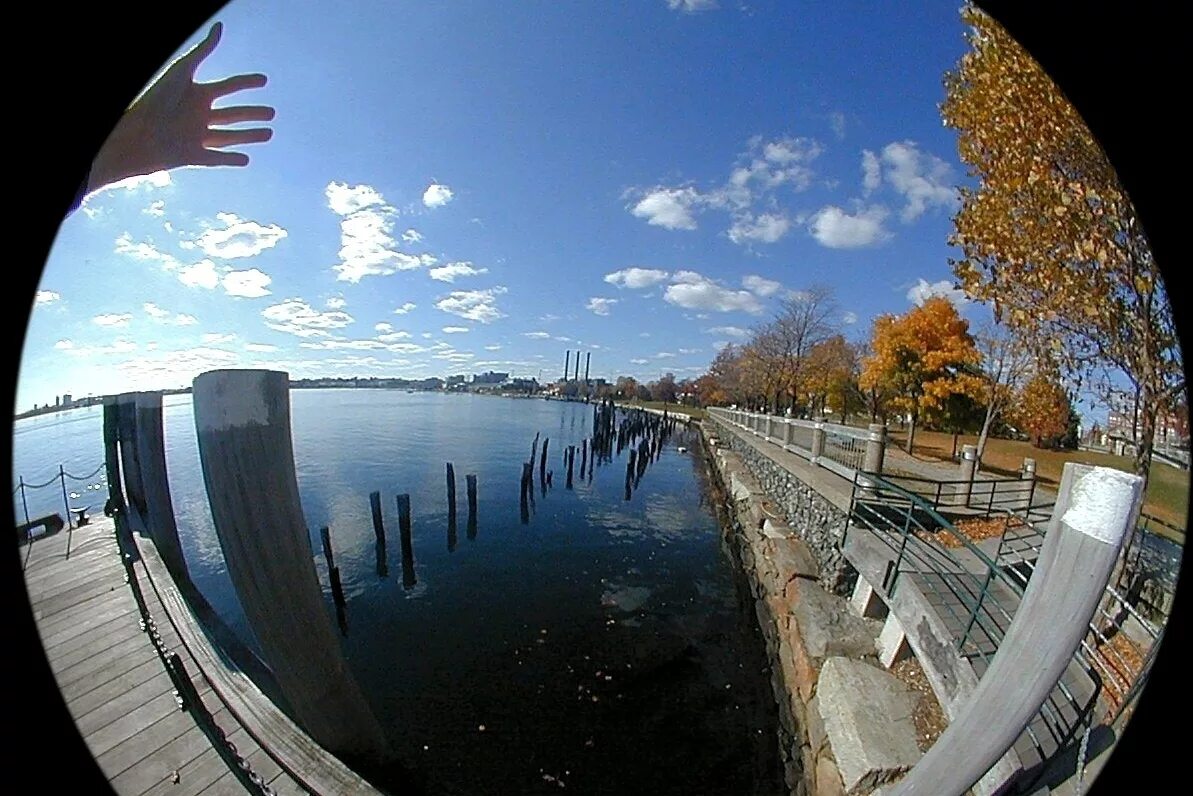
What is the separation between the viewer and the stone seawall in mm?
Answer: 3408

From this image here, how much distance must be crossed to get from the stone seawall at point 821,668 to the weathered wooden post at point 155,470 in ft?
24.6

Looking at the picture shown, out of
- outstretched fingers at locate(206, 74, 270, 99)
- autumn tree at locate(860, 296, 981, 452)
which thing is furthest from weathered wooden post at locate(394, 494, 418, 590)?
autumn tree at locate(860, 296, 981, 452)

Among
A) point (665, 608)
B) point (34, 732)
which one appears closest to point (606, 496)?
point (665, 608)

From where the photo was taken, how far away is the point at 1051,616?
195 cm

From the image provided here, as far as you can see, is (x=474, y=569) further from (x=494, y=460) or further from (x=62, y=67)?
(x=494, y=460)

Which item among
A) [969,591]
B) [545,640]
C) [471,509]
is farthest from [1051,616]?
[471,509]

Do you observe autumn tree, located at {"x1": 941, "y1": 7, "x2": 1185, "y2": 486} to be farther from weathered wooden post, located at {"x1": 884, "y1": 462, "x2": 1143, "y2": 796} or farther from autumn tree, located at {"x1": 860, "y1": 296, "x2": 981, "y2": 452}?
autumn tree, located at {"x1": 860, "y1": 296, "x2": 981, "y2": 452}

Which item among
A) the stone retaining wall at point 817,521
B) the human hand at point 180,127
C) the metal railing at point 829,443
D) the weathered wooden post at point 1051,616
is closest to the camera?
the human hand at point 180,127

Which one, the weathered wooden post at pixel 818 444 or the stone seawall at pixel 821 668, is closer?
the stone seawall at pixel 821 668

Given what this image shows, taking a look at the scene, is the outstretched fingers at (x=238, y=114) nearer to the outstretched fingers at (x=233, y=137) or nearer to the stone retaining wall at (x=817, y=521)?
the outstretched fingers at (x=233, y=137)

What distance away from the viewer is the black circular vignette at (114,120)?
112 centimetres

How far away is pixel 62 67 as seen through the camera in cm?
113

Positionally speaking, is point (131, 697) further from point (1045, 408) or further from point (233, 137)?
point (1045, 408)

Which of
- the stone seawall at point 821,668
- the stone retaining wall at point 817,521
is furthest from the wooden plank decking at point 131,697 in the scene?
the stone retaining wall at point 817,521
